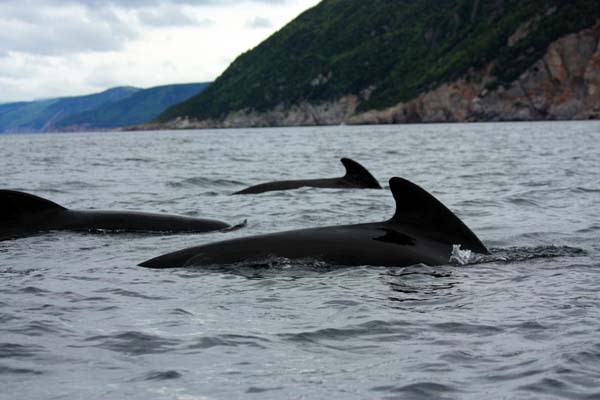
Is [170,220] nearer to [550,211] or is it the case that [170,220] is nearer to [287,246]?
[287,246]

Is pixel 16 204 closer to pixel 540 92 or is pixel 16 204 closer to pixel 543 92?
pixel 543 92

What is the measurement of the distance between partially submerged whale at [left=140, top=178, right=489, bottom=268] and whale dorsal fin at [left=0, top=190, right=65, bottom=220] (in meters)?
3.53

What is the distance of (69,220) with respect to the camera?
12.9 meters

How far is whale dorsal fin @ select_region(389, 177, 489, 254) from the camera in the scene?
9.55m

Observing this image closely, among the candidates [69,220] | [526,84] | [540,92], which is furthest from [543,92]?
[69,220]

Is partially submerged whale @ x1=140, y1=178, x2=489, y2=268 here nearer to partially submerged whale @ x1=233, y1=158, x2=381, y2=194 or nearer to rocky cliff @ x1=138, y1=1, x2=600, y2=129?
→ partially submerged whale @ x1=233, y1=158, x2=381, y2=194

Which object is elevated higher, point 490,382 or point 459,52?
point 459,52

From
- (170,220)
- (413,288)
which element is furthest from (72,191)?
(413,288)

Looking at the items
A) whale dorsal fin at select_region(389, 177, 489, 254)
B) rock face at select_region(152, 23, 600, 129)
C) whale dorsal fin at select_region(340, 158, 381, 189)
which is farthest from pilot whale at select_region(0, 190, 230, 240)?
rock face at select_region(152, 23, 600, 129)

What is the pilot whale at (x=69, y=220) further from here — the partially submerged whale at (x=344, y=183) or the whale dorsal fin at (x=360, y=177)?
the whale dorsal fin at (x=360, y=177)

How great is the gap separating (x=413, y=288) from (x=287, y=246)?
1.88 meters

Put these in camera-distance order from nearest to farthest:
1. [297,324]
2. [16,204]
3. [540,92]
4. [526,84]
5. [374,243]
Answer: [297,324] < [374,243] < [16,204] < [540,92] < [526,84]

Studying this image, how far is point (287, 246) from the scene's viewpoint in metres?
9.56

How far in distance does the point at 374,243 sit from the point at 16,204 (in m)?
5.93
